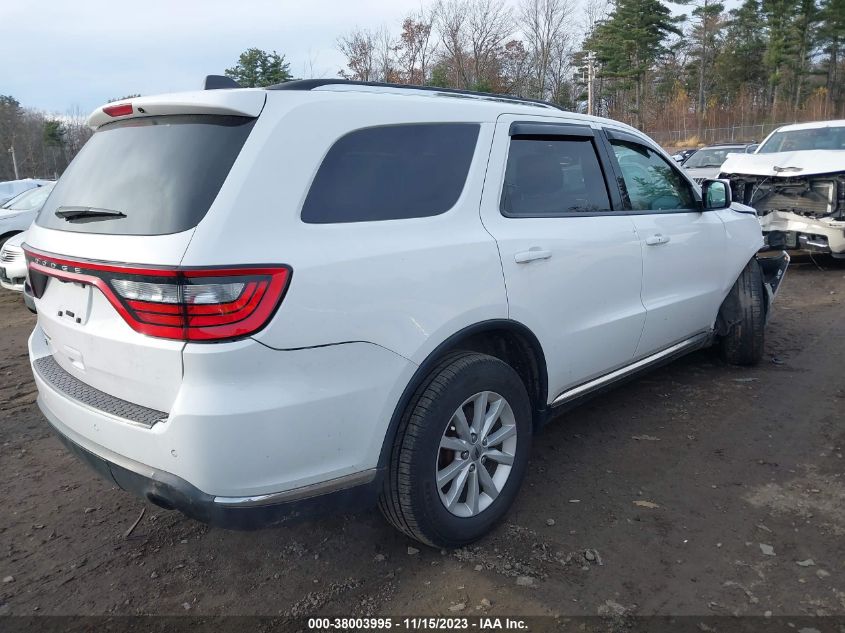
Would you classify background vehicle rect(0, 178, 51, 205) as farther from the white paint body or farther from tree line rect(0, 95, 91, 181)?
tree line rect(0, 95, 91, 181)

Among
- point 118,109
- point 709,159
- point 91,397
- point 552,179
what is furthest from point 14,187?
point 552,179

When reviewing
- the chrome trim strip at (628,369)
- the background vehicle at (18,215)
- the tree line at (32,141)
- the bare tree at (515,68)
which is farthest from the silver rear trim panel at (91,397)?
the tree line at (32,141)

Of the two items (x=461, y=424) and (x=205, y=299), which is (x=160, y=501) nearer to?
(x=205, y=299)

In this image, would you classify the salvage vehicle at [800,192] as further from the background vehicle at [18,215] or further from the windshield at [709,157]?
the background vehicle at [18,215]

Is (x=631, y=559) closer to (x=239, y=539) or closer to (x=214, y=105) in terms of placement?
(x=239, y=539)

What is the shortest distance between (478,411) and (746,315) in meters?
3.02

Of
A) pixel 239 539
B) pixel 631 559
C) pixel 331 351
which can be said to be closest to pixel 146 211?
pixel 331 351

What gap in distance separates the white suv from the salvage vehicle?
624 centimetres

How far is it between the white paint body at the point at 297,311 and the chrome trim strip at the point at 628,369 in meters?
0.60

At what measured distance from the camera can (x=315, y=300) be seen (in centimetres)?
216

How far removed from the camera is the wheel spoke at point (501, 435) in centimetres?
287

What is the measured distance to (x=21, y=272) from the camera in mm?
8188

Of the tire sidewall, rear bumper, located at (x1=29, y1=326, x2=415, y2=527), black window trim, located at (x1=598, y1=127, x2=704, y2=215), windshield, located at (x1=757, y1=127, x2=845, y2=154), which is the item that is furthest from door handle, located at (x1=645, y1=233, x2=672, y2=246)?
windshield, located at (x1=757, y1=127, x2=845, y2=154)

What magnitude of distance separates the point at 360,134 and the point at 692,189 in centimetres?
283
